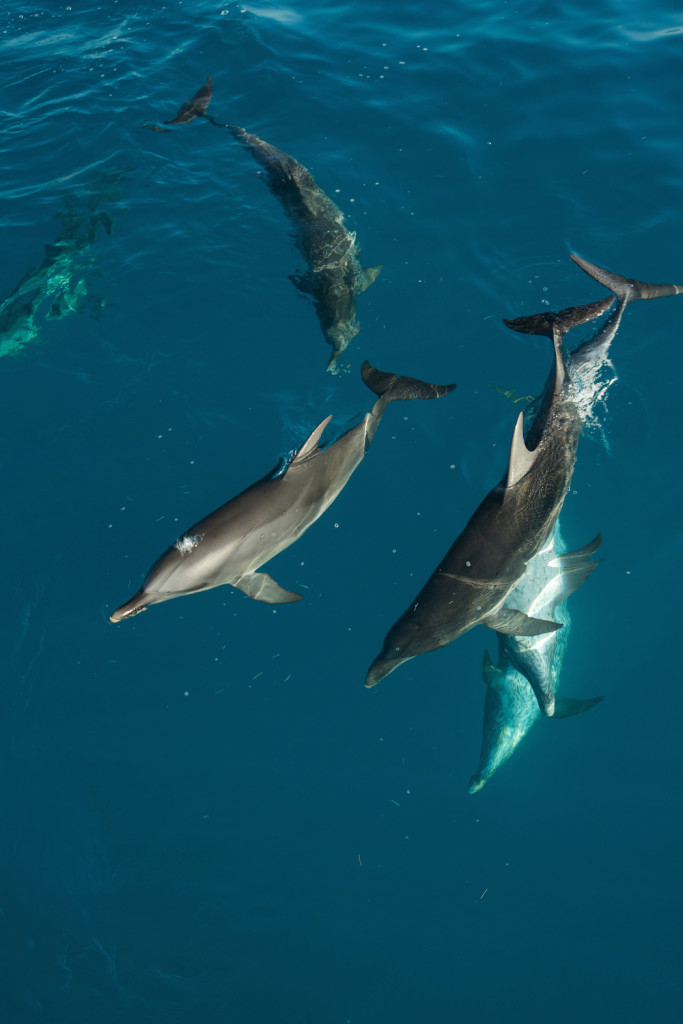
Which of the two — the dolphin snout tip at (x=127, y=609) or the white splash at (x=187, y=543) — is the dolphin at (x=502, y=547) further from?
the dolphin snout tip at (x=127, y=609)

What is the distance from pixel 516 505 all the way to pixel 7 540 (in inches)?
269

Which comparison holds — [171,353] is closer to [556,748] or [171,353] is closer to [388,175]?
[388,175]

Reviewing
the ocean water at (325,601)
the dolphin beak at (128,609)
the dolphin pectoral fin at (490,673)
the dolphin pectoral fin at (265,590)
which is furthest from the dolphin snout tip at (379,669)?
→ the dolphin beak at (128,609)

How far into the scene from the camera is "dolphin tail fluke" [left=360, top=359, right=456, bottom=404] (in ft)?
30.9

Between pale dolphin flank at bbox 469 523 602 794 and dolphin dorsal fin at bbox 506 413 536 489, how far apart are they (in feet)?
5.81

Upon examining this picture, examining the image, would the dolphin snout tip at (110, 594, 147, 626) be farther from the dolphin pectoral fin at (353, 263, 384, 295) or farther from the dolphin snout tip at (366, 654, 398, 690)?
the dolphin pectoral fin at (353, 263, 384, 295)

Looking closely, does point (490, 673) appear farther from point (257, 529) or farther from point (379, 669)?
point (257, 529)

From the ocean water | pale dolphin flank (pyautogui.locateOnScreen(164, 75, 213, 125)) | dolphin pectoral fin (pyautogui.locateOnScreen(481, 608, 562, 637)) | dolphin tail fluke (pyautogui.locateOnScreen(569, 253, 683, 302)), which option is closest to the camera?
the ocean water

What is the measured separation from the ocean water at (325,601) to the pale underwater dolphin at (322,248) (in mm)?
282

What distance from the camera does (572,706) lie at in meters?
9.02

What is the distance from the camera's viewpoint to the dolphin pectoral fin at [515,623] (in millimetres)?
8562

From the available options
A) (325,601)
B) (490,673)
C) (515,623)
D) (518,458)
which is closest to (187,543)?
(325,601)

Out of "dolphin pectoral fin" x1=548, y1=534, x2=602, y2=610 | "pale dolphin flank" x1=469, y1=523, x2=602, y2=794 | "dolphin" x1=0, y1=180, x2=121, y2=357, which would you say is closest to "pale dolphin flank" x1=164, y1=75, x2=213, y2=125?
→ "dolphin" x1=0, y1=180, x2=121, y2=357

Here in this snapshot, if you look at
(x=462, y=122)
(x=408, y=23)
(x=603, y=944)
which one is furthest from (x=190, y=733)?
(x=408, y=23)
